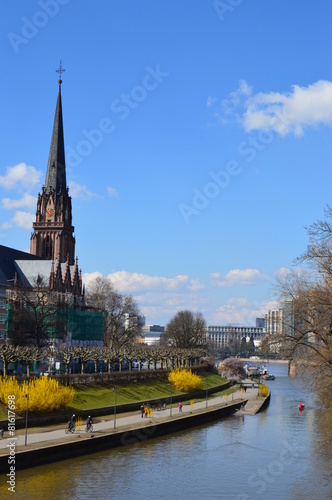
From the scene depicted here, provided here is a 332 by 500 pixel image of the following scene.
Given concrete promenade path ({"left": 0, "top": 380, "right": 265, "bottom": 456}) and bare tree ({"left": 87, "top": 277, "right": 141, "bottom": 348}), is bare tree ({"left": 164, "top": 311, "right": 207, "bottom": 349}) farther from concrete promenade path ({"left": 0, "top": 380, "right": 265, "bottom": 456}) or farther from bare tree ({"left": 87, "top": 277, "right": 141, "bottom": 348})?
concrete promenade path ({"left": 0, "top": 380, "right": 265, "bottom": 456})

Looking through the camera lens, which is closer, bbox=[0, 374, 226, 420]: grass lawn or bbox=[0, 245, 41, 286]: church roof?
bbox=[0, 374, 226, 420]: grass lawn

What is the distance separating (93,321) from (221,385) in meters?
32.2

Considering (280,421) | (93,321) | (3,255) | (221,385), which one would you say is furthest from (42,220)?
(280,421)

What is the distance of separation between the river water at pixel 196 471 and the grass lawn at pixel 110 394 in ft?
33.4

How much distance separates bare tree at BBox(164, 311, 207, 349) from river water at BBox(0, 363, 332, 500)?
3732 inches

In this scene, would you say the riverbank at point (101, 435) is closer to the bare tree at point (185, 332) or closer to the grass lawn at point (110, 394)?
the grass lawn at point (110, 394)

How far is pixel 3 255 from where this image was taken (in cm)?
13000

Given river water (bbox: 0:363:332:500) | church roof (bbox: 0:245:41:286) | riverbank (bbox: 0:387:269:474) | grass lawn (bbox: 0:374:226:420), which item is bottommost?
river water (bbox: 0:363:332:500)

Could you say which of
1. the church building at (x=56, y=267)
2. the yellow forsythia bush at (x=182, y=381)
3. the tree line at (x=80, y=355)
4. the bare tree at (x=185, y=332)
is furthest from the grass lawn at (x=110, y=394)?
the bare tree at (x=185, y=332)

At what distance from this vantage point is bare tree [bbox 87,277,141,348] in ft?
460

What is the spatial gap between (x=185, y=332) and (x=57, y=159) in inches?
1964

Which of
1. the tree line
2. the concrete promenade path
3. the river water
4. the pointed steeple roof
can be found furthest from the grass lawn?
the pointed steeple roof

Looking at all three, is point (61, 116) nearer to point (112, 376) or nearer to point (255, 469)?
point (112, 376)

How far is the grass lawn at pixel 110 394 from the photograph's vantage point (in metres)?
63.2
